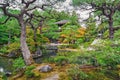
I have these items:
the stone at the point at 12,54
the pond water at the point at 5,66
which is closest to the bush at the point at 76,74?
the pond water at the point at 5,66

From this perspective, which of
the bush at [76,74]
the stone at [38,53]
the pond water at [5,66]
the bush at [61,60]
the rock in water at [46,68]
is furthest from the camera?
the stone at [38,53]

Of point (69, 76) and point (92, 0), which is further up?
point (92, 0)

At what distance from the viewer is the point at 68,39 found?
2923 centimetres

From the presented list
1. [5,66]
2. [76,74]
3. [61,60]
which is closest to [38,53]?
[5,66]

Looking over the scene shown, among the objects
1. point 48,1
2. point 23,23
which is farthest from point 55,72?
point 48,1

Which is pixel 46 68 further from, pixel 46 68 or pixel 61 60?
pixel 61 60

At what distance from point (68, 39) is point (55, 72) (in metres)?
18.6

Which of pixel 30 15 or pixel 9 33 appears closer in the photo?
pixel 30 15

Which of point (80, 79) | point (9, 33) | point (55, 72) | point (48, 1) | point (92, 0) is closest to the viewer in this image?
point (80, 79)

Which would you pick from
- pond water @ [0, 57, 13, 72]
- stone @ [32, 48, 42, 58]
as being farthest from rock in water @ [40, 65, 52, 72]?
stone @ [32, 48, 42, 58]

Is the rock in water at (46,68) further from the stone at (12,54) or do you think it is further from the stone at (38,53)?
the stone at (12,54)

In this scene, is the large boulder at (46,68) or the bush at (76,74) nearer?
the bush at (76,74)

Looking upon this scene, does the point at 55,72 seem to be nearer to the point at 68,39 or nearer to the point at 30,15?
the point at 30,15

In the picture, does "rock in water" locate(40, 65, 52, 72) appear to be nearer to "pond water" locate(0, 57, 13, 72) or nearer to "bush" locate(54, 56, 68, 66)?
"bush" locate(54, 56, 68, 66)
